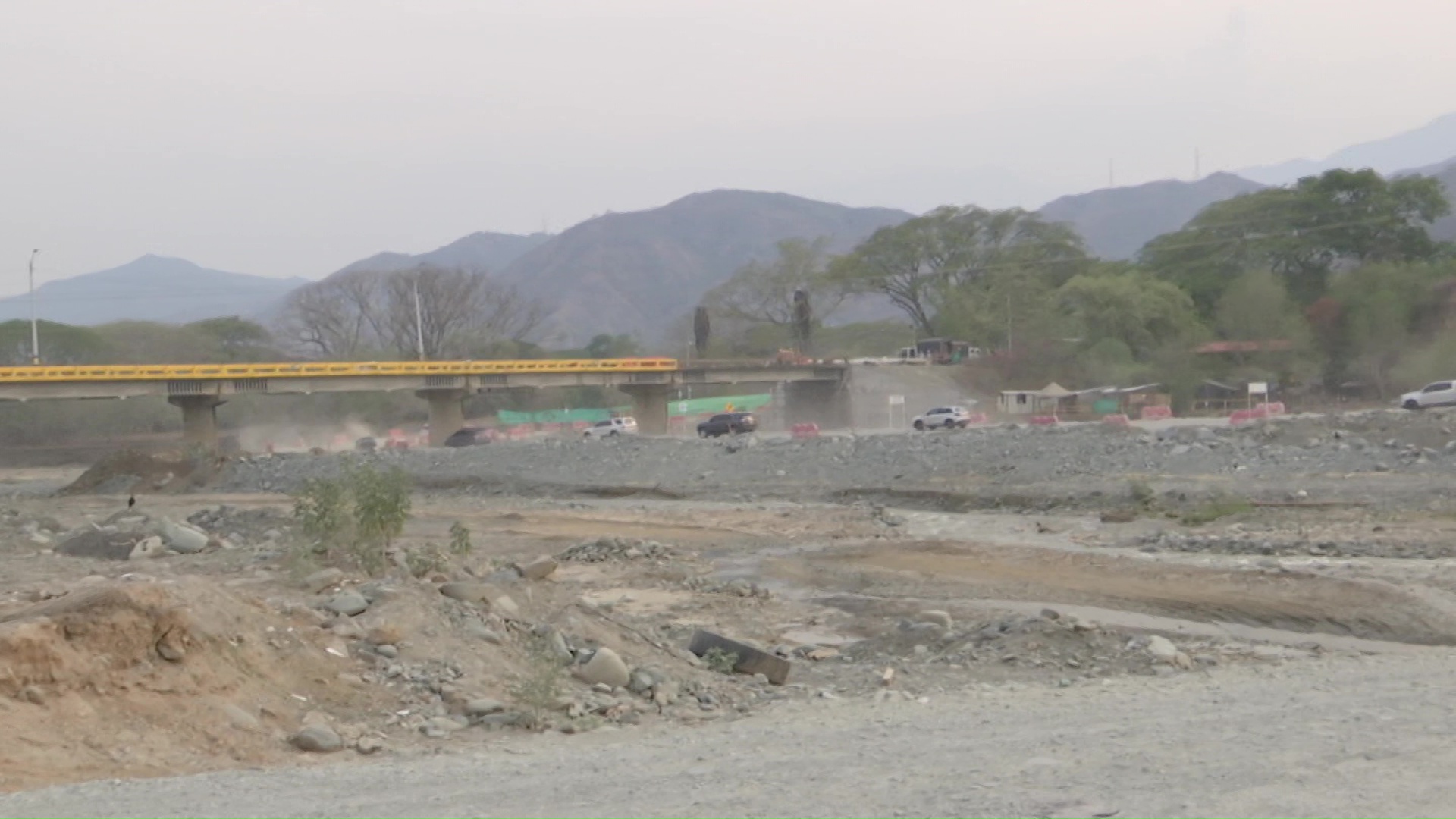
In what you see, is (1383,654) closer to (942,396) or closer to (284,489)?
(284,489)

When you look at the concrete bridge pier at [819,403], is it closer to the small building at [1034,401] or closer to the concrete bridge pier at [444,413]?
the small building at [1034,401]

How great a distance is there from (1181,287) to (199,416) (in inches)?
2493

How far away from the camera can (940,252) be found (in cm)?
12625

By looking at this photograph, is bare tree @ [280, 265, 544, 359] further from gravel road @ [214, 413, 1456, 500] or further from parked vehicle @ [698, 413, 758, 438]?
gravel road @ [214, 413, 1456, 500]

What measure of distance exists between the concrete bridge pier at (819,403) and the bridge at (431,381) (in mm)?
46

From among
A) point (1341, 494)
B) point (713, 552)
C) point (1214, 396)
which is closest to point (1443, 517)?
point (1341, 494)

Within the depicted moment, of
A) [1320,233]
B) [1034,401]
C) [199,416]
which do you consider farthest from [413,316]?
[1320,233]

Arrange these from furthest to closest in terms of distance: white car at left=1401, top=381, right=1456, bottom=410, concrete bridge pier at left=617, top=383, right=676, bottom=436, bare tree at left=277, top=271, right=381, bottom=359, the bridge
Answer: bare tree at left=277, top=271, right=381, bottom=359 → concrete bridge pier at left=617, top=383, right=676, bottom=436 → the bridge → white car at left=1401, top=381, right=1456, bottom=410

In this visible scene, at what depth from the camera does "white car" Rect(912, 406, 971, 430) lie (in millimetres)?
67250

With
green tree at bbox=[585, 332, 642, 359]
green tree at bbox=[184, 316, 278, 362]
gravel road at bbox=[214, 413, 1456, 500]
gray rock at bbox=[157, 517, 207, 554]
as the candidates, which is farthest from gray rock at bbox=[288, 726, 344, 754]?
green tree at bbox=[585, 332, 642, 359]

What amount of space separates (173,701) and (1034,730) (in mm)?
6358

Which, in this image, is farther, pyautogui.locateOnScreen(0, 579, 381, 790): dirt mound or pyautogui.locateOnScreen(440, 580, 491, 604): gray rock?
pyautogui.locateOnScreen(440, 580, 491, 604): gray rock

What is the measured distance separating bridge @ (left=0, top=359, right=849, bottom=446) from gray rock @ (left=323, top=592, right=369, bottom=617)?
2265 inches

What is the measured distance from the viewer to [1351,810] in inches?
309
